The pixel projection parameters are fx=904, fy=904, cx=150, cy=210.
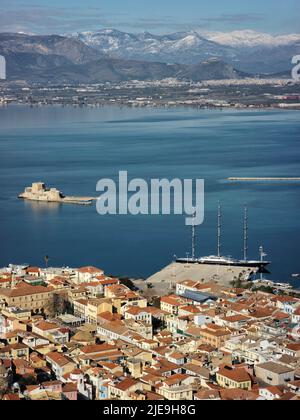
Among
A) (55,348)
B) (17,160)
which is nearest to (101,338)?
(55,348)

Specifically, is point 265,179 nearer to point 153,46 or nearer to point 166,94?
point 166,94

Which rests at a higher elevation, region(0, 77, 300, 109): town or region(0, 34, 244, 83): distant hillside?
region(0, 34, 244, 83): distant hillside

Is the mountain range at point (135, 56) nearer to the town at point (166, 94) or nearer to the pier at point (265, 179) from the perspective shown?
the town at point (166, 94)

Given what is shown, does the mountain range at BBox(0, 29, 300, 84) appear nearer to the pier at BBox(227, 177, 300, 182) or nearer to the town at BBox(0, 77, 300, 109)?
the town at BBox(0, 77, 300, 109)

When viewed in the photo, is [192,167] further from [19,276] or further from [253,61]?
[253,61]

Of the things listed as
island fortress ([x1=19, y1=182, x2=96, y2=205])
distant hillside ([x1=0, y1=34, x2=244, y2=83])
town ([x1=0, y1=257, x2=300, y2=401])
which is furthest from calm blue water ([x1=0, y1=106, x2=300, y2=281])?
distant hillside ([x1=0, y1=34, x2=244, y2=83])

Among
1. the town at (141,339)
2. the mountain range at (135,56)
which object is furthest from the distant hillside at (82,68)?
the town at (141,339)
